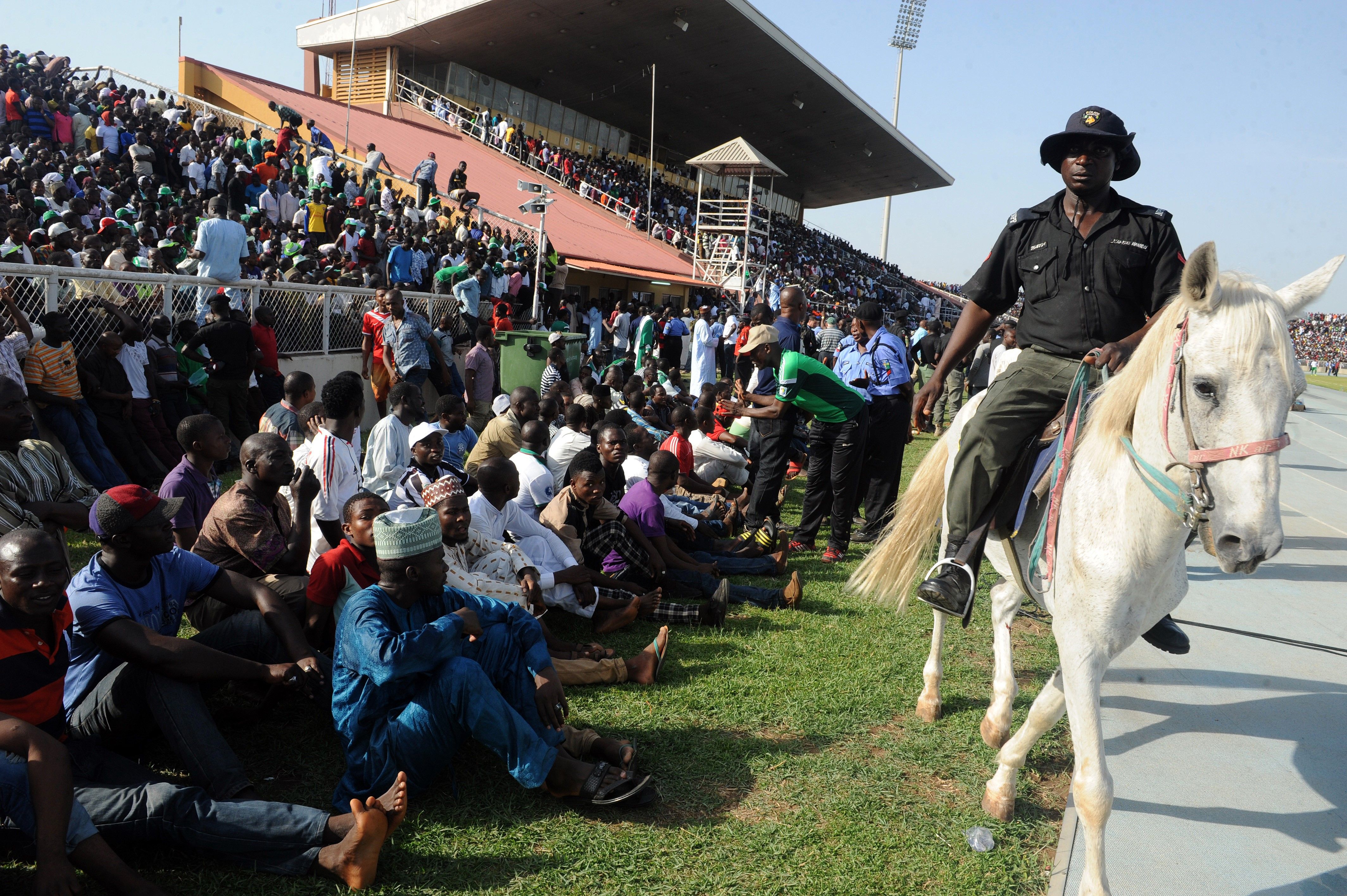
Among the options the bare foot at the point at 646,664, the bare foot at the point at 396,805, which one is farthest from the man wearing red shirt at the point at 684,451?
the bare foot at the point at 396,805

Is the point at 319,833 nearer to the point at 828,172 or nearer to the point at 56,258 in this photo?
the point at 56,258

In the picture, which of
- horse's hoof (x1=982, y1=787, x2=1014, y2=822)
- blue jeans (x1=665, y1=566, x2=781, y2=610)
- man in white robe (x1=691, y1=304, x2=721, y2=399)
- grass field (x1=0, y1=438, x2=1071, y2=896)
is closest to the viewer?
grass field (x1=0, y1=438, x2=1071, y2=896)

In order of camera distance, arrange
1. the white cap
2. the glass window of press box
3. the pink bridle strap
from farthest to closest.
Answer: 1. the glass window of press box
2. the white cap
3. the pink bridle strap

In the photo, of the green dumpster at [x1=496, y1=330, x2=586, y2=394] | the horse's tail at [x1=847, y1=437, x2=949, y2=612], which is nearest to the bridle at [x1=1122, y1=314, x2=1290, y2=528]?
the horse's tail at [x1=847, y1=437, x2=949, y2=612]

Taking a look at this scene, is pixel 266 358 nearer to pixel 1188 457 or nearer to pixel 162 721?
pixel 162 721

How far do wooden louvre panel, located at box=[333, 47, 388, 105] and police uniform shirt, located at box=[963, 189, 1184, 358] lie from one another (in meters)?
31.9

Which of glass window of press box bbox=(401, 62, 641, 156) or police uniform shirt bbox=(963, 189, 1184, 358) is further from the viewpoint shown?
glass window of press box bbox=(401, 62, 641, 156)

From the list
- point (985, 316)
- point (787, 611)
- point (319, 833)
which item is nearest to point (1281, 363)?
point (985, 316)

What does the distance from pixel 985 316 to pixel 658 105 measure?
123ft

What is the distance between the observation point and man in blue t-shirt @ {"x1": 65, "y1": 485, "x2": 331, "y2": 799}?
3029 millimetres

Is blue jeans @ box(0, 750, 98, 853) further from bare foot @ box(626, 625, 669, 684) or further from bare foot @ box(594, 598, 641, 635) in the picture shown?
bare foot @ box(594, 598, 641, 635)

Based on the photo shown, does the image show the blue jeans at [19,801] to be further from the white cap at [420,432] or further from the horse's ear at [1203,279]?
the horse's ear at [1203,279]

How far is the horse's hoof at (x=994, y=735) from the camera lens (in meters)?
3.97

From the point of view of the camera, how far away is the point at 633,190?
35938 millimetres
